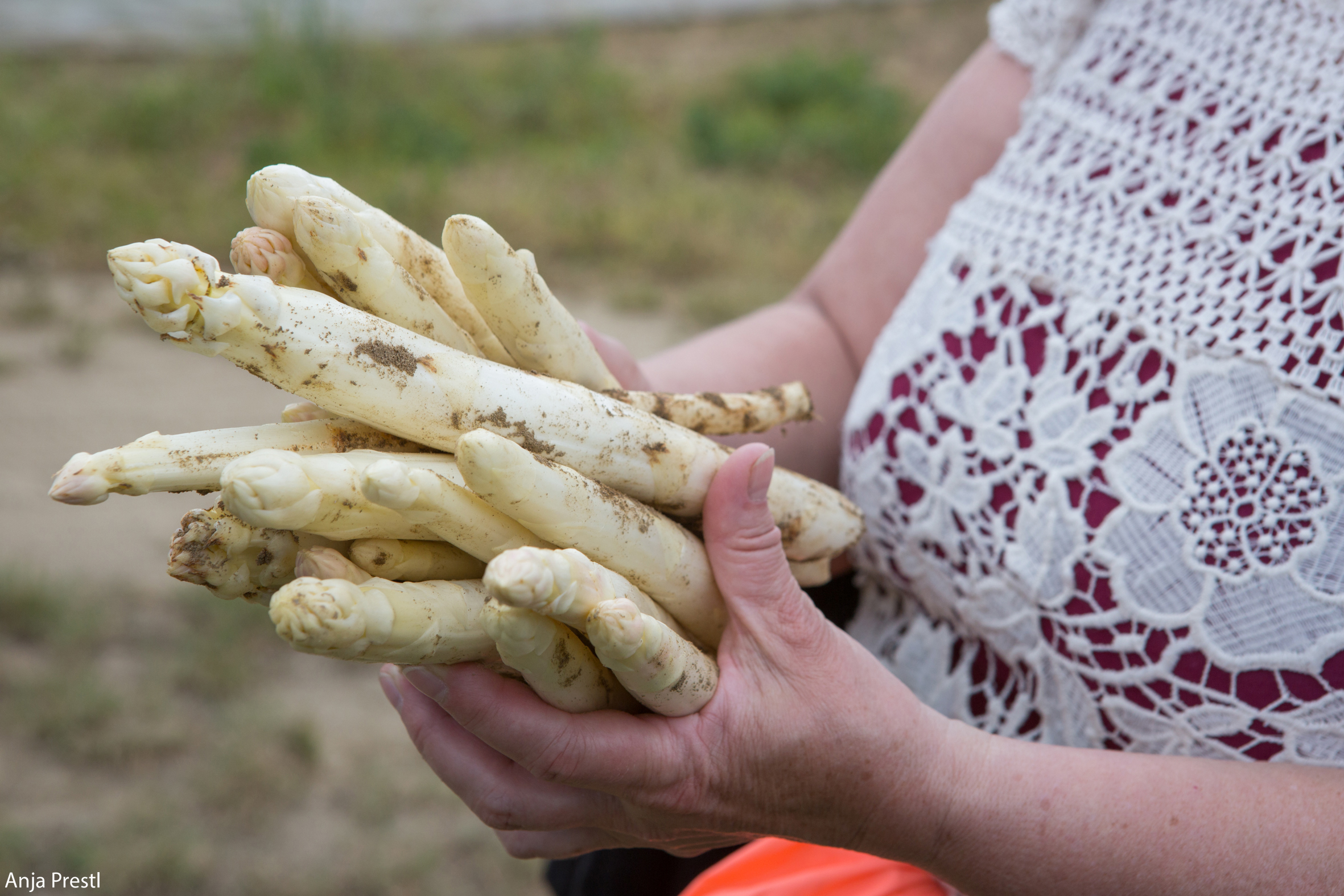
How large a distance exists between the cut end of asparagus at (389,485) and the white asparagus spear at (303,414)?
0.43 feet

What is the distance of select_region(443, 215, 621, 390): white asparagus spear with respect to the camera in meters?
0.71

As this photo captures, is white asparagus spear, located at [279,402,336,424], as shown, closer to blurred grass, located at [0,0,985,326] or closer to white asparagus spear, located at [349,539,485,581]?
white asparagus spear, located at [349,539,485,581]

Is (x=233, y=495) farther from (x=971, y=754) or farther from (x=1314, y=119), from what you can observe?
(x=1314, y=119)

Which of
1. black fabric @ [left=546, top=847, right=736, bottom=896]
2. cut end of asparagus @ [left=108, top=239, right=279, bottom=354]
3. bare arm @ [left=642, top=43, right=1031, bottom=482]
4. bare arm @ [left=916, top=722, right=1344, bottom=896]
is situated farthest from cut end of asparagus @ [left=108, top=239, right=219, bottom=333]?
black fabric @ [left=546, top=847, right=736, bottom=896]

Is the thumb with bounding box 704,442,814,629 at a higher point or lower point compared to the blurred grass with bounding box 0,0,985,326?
higher

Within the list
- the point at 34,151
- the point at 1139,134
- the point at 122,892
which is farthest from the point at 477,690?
the point at 34,151

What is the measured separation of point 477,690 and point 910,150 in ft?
2.93

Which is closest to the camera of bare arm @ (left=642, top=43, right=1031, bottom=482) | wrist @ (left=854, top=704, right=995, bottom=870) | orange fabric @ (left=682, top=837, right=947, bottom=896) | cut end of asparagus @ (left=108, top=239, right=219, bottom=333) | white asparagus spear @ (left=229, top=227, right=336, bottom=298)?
cut end of asparagus @ (left=108, top=239, right=219, bottom=333)

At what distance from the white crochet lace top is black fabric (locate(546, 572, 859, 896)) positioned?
0.36 feet

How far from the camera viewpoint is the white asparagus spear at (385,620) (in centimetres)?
59

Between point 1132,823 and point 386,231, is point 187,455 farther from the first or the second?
point 1132,823

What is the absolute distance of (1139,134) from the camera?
3.29 feet

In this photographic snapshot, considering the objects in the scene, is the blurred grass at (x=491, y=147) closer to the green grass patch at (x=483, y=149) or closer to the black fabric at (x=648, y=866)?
the green grass patch at (x=483, y=149)

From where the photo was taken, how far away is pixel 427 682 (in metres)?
0.75
